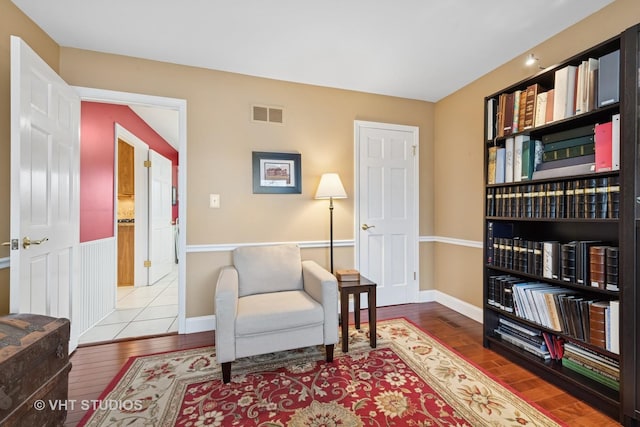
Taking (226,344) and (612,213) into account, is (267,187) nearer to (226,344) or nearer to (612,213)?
(226,344)

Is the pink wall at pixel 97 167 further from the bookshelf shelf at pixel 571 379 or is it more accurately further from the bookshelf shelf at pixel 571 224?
the bookshelf shelf at pixel 571 379

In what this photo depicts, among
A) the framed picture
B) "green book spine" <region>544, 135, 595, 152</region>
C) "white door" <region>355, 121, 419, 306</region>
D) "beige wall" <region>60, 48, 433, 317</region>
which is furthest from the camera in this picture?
"white door" <region>355, 121, 419, 306</region>

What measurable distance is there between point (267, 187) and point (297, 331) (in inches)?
55.2

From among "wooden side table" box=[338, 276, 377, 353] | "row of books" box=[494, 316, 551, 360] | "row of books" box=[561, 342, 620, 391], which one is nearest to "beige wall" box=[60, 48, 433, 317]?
"wooden side table" box=[338, 276, 377, 353]

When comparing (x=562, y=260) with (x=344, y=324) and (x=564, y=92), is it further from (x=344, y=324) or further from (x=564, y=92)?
(x=344, y=324)

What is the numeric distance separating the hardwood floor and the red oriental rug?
0.12 m

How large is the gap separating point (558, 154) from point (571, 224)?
52 centimetres

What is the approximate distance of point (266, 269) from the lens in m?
2.41

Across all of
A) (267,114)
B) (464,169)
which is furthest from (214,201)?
(464,169)

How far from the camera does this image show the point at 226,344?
5.82 feet

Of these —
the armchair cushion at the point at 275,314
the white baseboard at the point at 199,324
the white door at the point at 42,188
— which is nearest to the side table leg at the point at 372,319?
the armchair cushion at the point at 275,314

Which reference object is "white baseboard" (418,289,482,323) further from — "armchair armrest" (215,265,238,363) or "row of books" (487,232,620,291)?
"armchair armrest" (215,265,238,363)

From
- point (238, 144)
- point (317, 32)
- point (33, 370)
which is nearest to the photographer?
point (33, 370)

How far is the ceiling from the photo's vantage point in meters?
1.85
